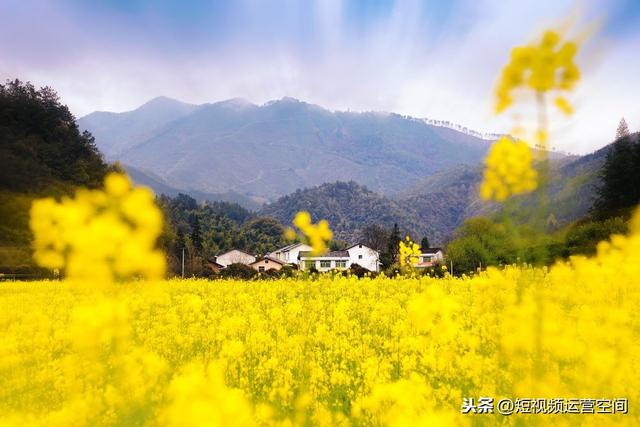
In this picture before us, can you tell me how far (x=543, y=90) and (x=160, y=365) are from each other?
3.73 meters

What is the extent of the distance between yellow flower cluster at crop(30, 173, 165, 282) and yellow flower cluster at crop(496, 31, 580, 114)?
2.18 meters

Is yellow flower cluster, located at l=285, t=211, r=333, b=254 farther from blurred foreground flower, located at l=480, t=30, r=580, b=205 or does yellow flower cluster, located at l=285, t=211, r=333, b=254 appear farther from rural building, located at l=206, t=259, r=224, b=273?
rural building, located at l=206, t=259, r=224, b=273

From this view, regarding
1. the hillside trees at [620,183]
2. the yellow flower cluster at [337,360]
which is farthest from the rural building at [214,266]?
the yellow flower cluster at [337,360]

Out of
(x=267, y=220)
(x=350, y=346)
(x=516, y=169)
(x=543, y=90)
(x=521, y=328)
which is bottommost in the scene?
(x=350, y=346)

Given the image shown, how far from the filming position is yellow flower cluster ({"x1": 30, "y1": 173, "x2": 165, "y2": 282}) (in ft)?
8.73

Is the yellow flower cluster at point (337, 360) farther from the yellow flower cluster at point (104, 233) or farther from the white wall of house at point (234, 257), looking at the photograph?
the white wall of house at point (234, 257)

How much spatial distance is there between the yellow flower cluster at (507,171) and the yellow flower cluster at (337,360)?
1.48 ft

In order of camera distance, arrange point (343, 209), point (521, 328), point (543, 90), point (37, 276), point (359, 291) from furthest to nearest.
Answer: point (343, 209)
point (37, 276)
point (359, 291)
point (521, 328)
point (543, 90)

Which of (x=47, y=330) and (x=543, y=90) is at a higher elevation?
(x=543, y=90)

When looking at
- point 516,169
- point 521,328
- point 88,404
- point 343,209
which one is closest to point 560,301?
point 521,328

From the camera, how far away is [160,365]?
403 centimetres


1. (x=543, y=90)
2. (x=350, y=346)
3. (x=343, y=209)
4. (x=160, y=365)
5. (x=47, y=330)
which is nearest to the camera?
(x=543, y=90)

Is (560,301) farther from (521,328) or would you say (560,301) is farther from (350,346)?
(521,328)

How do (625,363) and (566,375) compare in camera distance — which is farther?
(566,375)
